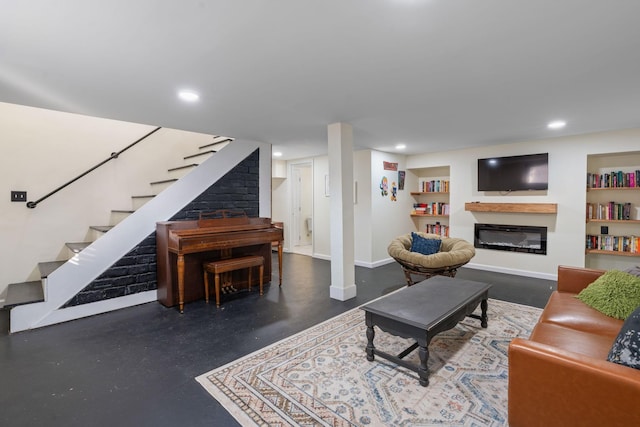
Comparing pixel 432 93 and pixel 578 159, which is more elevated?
pixel 432 93

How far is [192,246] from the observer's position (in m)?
3.40

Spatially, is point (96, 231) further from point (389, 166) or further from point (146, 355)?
point (389, 166)

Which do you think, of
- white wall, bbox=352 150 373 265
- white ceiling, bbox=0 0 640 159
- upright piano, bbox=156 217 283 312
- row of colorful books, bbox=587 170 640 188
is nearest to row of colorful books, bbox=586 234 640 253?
row of colorful books, bbox=587 170 640 188

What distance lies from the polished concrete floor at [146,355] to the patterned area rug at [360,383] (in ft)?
0.64

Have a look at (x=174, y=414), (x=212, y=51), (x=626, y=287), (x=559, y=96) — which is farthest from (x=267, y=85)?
(x=626, y=287)

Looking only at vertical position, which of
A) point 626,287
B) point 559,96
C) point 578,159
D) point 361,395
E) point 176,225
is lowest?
point 361,395

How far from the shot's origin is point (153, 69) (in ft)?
7.20

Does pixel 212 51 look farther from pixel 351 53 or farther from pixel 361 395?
pixel 361 395

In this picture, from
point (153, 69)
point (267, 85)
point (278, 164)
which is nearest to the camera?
point (153, 69)

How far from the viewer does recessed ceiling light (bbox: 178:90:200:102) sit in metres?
2.66

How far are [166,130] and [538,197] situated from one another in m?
5.89

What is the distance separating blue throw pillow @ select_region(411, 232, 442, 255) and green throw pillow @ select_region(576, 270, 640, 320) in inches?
78.6

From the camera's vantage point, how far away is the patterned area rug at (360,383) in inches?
69.4

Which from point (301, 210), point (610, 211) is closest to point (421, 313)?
point (610, 211)
